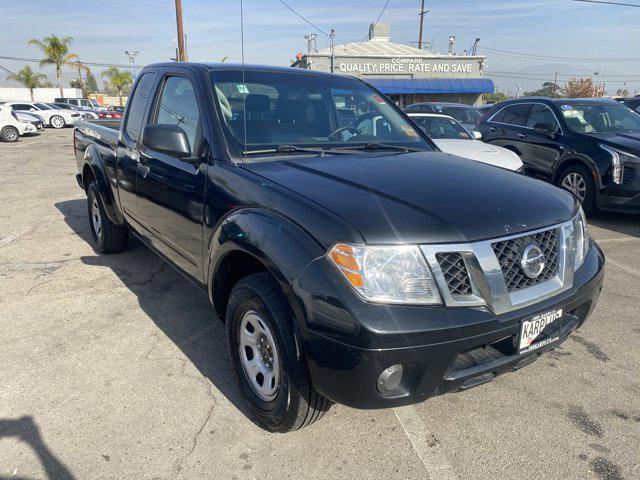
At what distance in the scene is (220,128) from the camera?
2896 mm

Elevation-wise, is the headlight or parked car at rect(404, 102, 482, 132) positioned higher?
parked car at rect(404, 102, 482, 132)

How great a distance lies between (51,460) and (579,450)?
2509mm

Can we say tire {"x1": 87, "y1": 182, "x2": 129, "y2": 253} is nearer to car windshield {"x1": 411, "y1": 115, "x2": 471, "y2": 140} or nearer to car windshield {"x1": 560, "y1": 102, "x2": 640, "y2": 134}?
car windshield {"x1": 411, "y1": 115, "x2": 471, "y2": 140}

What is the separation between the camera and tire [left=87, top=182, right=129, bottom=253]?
195 inches

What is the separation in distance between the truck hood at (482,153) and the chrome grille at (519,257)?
13.9 feet

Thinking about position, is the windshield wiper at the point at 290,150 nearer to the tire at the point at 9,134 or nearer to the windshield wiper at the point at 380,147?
the windshield wiper at the point at 380,147

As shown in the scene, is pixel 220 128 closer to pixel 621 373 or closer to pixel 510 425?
pixel 510 425

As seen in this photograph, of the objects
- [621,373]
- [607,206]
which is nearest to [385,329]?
[621,373]

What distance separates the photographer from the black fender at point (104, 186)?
4.60 meters

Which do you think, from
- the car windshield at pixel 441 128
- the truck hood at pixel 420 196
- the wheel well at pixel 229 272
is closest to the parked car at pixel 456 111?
the car windshield at pixel 441 128

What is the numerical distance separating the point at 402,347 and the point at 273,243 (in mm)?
726

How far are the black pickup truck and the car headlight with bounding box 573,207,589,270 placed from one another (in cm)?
1

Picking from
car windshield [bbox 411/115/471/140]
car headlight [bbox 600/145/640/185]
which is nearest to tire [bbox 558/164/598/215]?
car headlight [bbox 600/145/640/185]

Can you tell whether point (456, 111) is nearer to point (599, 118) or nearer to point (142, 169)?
point (599, 118)
